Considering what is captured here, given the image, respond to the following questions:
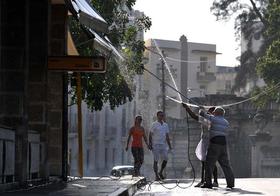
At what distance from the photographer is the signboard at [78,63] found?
1382 centimetres

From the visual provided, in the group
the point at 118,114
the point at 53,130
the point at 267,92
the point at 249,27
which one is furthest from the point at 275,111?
the point at 53,130

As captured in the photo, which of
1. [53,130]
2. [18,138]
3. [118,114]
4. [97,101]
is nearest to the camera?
[18,138]

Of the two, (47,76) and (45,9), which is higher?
(45,9)

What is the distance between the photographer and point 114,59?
66.2 ft

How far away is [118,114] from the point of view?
8200cm

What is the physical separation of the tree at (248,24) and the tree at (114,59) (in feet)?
76.2

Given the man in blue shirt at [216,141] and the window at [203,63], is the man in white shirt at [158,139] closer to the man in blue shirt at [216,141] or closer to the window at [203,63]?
the man in blue shirt at [216,141]

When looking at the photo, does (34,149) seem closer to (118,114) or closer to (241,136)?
(241,136)

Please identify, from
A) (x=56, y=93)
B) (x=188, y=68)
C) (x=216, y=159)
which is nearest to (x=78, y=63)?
(x=56, y=93)

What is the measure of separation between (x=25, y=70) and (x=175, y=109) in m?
80.6

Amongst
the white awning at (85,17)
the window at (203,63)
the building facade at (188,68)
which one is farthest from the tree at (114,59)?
the window at (203,63)

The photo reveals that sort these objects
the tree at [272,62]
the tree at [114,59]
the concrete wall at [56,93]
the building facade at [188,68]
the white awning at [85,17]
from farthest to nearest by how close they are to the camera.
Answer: the building facade at [188,68] → the tree at [272,62] → the tree at [114,59] → the concrete wall at [56,93] → the white awning at [85,17]

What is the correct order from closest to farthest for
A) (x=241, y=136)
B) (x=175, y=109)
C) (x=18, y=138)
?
(x=18, y=138)
(x=241, y=136)
(x=175, y=109)

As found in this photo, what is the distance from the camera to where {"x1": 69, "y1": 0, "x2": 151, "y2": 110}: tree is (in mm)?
20688
